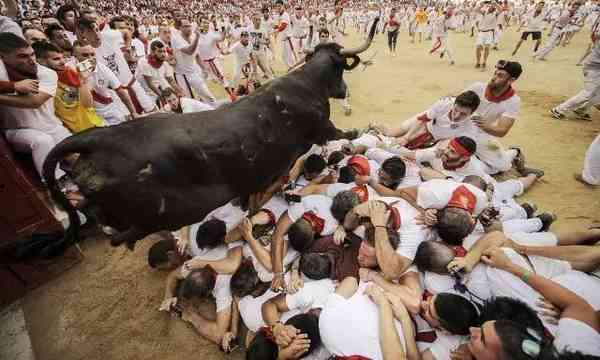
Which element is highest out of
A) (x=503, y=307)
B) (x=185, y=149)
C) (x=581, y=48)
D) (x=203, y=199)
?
(x=185, y=149)

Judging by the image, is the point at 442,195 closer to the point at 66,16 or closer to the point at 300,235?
the point at 300,235

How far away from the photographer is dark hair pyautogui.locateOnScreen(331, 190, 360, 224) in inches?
118

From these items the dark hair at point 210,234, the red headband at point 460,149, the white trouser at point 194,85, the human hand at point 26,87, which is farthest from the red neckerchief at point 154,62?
the red headband at point 460,149

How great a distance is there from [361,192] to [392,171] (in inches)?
19.1

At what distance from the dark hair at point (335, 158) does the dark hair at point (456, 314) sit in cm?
235

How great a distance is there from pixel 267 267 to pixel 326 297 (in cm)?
68

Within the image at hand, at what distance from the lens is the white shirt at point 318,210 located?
3.18 m

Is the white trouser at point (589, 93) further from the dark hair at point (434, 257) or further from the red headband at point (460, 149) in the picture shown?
the dark hair at point (434, 257)

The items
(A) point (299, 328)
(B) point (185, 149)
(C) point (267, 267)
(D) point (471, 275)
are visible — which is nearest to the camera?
(B) point (185, 149)

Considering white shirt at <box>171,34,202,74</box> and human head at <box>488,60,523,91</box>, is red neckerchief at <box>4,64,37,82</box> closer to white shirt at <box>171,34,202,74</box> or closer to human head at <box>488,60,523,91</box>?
white shirt at <box>171,34,202,74</box>

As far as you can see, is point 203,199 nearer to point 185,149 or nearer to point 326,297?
point 185,149

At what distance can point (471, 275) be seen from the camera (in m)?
2.48

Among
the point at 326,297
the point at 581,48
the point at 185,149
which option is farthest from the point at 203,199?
the point at 581,48

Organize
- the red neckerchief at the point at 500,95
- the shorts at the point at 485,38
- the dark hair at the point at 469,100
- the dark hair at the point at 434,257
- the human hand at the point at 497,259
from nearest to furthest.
Answer: the human hand at the point at 497,259 < the dark hair at the point at 434,257 < the dark hair at the point at 469,100 < the red neckerchief at the point at 500,95 < the shorts at the point at 485,38
